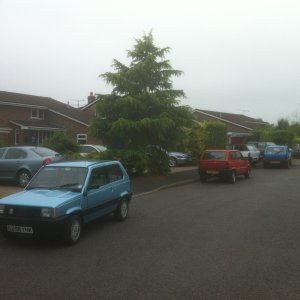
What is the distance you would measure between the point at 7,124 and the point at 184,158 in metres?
15.4

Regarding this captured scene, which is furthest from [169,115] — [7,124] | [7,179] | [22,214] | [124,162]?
[7,124]

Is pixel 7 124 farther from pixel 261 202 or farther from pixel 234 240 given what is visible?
pixel 234 240

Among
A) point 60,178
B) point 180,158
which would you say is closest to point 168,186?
point 60,178

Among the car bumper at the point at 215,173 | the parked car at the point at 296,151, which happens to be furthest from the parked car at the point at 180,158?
the parked car at the point at 296,151

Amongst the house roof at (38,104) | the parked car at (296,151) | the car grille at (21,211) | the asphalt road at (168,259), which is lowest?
the asphalt road at (168,259)

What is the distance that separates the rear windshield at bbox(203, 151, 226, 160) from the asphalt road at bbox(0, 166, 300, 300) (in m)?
8.35

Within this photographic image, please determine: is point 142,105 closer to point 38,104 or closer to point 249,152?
point 249,152

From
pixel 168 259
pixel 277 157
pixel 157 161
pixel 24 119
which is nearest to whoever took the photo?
pixel 168 259

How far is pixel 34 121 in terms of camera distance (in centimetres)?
3897

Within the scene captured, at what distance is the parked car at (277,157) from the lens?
30031 millimetres

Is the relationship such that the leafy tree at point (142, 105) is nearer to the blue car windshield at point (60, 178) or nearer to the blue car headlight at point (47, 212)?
the blue car windshield at point (60, 178)

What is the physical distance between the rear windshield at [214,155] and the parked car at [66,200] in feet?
32.8

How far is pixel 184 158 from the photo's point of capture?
1193 inches

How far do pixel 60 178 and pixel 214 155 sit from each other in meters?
12.2
